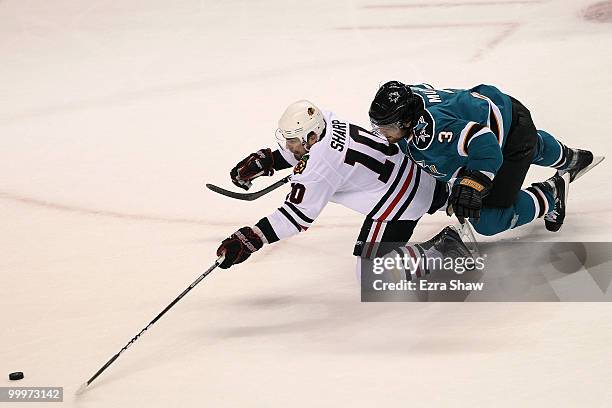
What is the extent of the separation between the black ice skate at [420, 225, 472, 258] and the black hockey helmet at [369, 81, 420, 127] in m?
0.45

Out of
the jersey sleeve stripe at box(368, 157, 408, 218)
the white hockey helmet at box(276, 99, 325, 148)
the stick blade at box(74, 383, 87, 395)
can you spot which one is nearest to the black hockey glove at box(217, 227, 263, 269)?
the white hockey helmet at box(276, 99, 325, 148)

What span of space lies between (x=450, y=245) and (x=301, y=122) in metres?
0.68

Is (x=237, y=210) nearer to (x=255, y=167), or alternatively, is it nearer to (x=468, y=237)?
(x=255, y=167)

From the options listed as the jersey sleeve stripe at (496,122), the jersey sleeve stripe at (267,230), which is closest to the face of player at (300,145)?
the jersey sleeve stripe at (267,230)

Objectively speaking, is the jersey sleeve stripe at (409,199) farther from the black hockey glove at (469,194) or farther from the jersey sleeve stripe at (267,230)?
the jersey sleeve stripe at (267,230)

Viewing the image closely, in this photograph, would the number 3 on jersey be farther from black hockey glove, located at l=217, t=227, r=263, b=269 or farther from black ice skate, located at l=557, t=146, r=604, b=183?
black ice skate, located at l=557, t=146, r=604, b=183

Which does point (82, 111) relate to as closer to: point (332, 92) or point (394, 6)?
point (332, 92)

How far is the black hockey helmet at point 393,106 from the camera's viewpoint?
343 centimetres

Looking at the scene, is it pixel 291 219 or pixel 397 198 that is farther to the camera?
pixel 397 198

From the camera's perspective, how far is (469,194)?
3.41 m

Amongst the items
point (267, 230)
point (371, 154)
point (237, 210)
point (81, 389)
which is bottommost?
point (81, 389)

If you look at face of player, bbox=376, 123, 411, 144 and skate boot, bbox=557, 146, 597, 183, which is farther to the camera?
skate boot, bbox=557, 146, 597, 183

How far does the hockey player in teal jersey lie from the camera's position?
3.45 metres

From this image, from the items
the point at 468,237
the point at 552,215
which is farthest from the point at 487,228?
the point at 552,215
